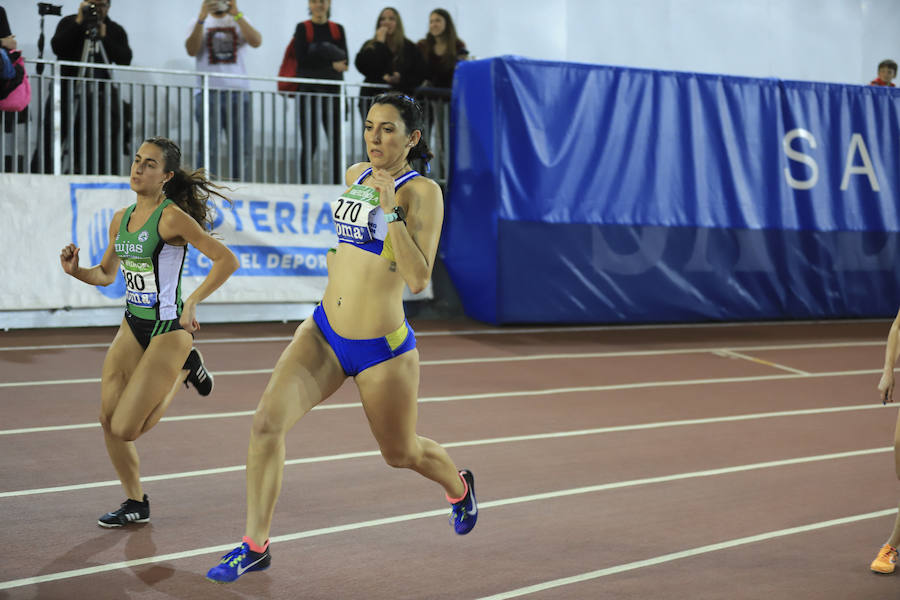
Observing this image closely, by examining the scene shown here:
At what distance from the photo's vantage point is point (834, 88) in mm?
13867

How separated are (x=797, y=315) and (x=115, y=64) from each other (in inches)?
352

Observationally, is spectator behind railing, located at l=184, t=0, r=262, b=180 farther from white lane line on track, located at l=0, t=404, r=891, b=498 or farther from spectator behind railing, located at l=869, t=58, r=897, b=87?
spectator behind railing, located at l=869, t=58, r=897, b=87

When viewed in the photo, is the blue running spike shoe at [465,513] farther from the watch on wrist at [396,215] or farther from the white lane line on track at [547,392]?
the white lane line on track at [547,392]

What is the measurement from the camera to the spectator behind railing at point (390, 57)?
1254 cm

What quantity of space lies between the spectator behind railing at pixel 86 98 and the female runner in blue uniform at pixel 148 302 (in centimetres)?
666

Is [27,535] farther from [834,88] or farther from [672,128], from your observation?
[834,88]

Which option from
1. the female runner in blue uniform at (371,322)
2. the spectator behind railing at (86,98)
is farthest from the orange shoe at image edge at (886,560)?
the spectator behind railing at (86,98)

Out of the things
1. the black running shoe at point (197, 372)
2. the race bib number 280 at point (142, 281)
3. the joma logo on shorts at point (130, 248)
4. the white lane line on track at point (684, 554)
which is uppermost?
the joma logo on shorts at point (130, 248)

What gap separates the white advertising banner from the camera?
438 inches

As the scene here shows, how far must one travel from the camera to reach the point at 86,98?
11.4 meters

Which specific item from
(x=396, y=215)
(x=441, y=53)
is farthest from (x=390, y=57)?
(x=396, y=215)

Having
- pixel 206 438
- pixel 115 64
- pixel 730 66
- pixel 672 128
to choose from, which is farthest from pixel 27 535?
pixel 730 66

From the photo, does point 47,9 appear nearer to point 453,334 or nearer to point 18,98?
point 18,98

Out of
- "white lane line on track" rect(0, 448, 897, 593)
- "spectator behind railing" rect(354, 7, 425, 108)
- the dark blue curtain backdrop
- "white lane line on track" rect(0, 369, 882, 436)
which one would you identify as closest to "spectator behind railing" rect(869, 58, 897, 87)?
the dark blue curtain backdrop
